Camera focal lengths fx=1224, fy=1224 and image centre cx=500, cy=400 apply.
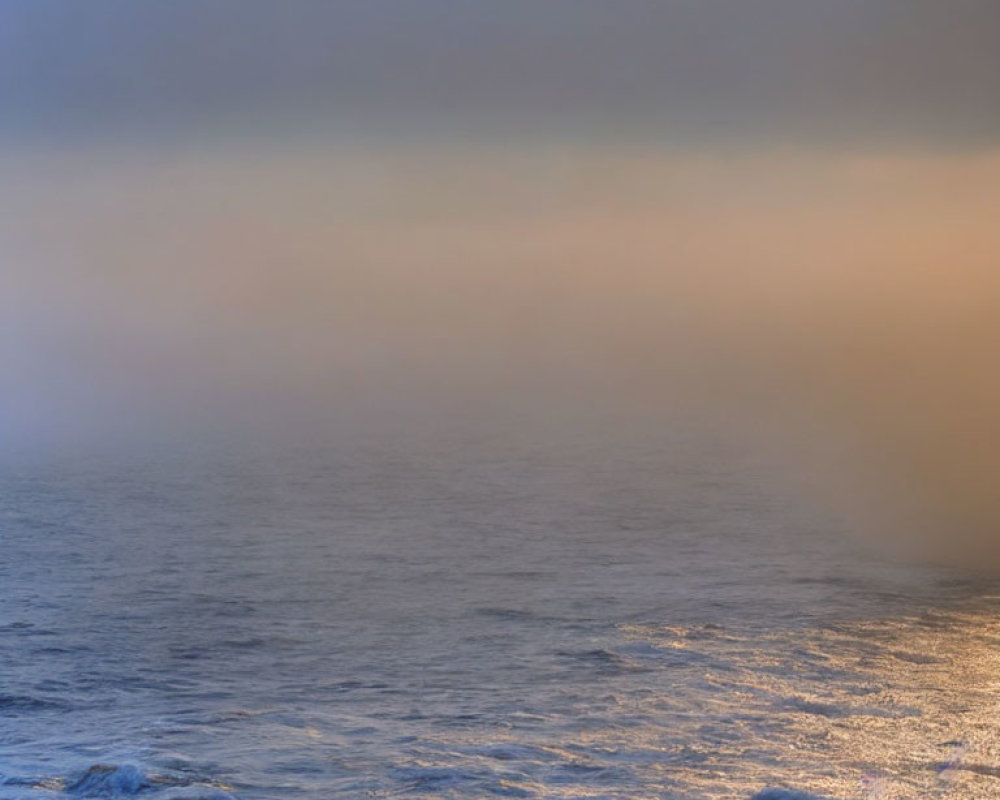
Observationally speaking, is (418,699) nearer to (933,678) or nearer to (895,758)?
(895,758)

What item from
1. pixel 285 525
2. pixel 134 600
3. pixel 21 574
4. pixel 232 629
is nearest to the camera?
pixel 232 629

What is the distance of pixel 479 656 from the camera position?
705 centimetres

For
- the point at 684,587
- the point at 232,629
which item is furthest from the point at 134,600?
the point at 684,587

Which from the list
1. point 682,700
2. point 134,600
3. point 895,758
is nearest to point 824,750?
point 895,758

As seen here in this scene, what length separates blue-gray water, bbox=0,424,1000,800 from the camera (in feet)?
17.0

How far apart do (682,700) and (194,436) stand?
21.0 metres

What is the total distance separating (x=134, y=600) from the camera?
8.44 m

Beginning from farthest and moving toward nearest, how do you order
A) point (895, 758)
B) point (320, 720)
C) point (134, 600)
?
1. point (134, 600)
2. point (320, 720)
3. point (895, 758)

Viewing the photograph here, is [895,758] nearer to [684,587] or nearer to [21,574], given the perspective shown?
[684,587]

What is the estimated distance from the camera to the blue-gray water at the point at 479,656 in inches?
204

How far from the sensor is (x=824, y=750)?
5348 millimetres

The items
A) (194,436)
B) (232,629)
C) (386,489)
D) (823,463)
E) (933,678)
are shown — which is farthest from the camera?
(194,436)

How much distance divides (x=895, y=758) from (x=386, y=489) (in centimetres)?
1035

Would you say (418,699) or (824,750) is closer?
(824,750)
